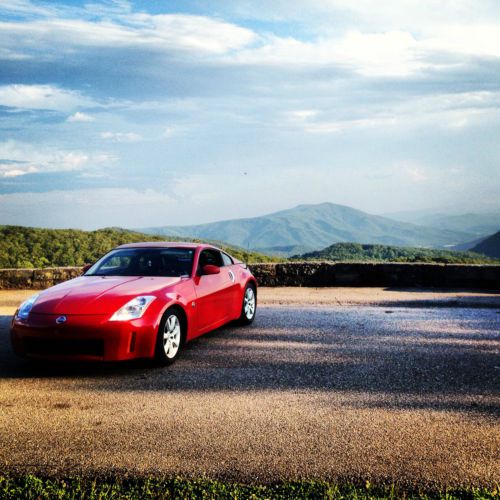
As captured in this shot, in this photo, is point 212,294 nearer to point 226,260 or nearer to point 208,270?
point 208,270

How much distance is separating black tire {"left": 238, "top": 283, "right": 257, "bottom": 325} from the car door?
2.01ft

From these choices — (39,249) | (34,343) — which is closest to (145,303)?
(34,343)

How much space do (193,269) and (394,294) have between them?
7.13 meters

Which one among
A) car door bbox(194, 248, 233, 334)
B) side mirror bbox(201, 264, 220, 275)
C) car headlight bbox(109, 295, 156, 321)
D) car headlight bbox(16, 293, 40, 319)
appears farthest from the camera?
side mirror bbox(201, 264, 220, 275)

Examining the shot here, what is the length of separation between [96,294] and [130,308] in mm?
442

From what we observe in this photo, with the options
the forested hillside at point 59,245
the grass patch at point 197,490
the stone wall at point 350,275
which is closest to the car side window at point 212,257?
the grass patch at point 197,490

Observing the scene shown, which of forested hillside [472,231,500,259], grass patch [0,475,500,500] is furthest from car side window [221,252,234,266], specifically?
forested hillside [472,231,500,259]

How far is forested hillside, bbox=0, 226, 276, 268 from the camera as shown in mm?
19891

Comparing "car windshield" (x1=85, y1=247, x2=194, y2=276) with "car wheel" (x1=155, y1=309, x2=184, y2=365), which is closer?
"car wheel" (x1=155, y1=309, x2=184, y2=365)

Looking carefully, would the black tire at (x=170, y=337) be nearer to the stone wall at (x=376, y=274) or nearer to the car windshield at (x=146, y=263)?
the car windshield at (x=146, y=263)

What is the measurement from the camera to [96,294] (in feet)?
20.8

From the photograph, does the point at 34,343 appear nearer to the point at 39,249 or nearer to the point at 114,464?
the point at 114,464

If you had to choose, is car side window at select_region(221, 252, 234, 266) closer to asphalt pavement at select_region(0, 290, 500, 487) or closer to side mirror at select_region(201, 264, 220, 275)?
side mirror at select_region(201, 264, 220, 275)

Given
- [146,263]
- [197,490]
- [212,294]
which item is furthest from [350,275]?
[197,490]
